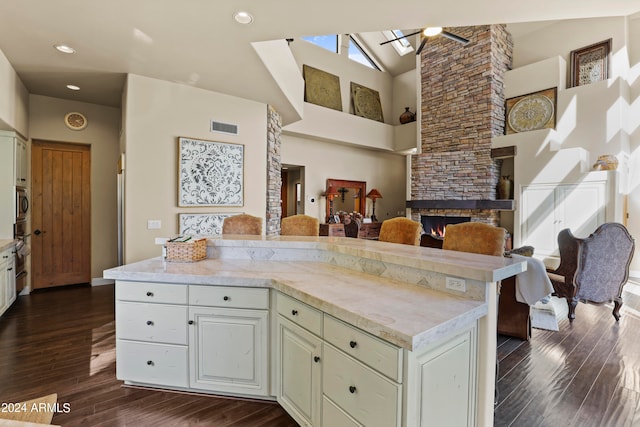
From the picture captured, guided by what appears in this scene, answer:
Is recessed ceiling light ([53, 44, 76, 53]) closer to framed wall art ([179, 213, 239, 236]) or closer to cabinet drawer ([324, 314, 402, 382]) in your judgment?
framed wall art ([179, 213, 239, 236])

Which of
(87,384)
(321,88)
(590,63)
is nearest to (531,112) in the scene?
(590,63)

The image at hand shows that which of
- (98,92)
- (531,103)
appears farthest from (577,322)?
(98,92)

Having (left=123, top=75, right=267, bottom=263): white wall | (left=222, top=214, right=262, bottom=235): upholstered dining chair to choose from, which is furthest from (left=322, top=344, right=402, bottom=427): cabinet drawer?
(left=123, top=75, right=267, bottom=263): white wall

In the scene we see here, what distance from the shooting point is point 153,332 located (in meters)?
2.10

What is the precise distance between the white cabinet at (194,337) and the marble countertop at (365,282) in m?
0.10

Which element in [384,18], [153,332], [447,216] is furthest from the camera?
[447,216]

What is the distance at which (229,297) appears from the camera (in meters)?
2.00

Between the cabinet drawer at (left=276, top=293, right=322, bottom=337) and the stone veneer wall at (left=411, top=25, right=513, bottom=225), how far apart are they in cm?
629

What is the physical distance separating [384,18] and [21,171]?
4.87 m

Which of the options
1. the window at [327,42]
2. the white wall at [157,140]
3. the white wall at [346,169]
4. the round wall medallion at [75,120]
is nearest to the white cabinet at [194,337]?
the white wall at [157,140]

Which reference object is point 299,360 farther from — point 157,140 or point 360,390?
point 157,140

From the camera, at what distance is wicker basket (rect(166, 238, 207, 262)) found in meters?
2.50

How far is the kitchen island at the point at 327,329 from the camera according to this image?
Result: 1281 millimetres

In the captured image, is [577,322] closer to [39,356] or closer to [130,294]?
[130,294]
